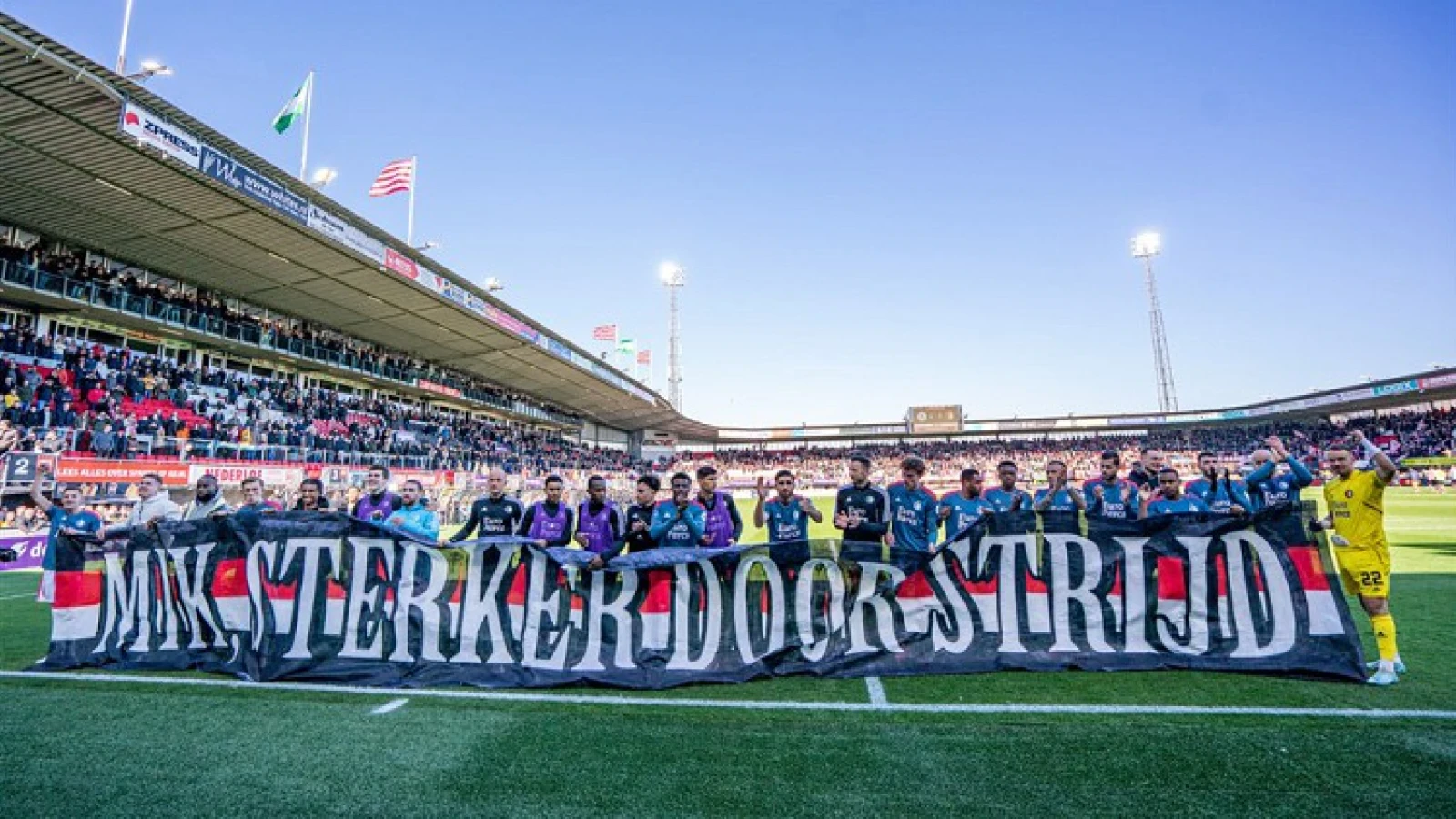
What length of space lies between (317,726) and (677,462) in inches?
2415

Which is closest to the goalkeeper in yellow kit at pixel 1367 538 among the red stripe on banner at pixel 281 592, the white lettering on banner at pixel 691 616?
the white lettering on banner at pixel 691 616

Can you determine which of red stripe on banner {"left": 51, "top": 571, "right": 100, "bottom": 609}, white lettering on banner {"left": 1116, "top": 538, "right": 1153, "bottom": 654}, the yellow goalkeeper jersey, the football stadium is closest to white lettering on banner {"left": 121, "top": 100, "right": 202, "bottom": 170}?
the football stadium

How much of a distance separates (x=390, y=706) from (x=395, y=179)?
22.2 metres

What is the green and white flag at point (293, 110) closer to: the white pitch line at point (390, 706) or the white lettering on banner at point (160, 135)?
the white lettering on banner at point (160, 135)

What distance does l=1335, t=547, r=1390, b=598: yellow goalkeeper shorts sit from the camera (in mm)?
5531

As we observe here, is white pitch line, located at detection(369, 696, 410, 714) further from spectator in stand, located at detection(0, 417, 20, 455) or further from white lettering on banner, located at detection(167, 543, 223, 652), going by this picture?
spectator in stand, located at detection(0, 417, 20, 455)

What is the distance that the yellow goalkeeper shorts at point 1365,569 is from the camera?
5531 mm

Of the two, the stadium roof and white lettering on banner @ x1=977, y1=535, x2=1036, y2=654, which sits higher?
the stadium roof

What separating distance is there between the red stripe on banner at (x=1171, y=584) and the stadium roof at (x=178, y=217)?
19394 millimetres

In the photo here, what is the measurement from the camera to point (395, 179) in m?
22.8

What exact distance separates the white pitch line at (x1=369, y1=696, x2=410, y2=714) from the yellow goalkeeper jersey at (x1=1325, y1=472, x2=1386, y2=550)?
7878mm

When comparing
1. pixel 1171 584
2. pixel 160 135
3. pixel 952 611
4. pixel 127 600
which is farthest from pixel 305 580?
pixel 160 135

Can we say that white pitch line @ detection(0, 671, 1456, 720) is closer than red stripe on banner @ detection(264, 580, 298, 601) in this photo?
Yes

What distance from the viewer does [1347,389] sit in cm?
4522
